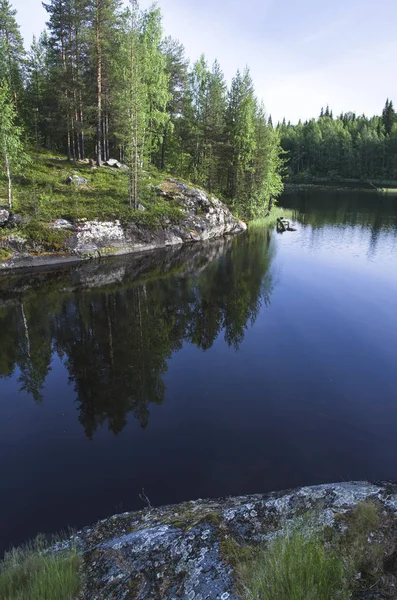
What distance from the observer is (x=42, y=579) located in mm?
5621

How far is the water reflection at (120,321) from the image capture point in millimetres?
15094

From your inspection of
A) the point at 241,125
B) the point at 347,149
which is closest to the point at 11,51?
the point at 241,125

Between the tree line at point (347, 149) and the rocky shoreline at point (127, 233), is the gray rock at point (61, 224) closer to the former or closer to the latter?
the rocky shoreline at point (127, 233)

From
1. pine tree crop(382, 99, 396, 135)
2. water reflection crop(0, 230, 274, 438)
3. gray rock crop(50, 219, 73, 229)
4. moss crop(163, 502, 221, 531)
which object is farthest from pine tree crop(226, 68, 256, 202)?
pine tree crop(382, 99, 396, 135)

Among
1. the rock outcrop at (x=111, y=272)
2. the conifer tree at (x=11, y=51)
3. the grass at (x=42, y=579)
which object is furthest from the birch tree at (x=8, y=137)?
the grass at (x=42, y=579)

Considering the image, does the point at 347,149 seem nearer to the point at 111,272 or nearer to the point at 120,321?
the point at 111,272

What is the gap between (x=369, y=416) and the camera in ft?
43.3

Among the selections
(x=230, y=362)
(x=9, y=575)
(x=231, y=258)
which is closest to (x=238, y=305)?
(x=230, y=362)

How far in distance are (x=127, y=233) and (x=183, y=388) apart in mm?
27046

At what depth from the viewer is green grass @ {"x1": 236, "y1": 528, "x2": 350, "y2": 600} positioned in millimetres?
4207

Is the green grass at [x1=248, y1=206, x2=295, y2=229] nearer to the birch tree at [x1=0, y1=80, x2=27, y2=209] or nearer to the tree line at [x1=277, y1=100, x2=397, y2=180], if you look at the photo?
the birch tree at [x1=0, y1=80, x2=27, y2=209]

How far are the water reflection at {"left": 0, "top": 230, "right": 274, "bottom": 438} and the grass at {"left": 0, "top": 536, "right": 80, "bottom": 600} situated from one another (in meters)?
6.22

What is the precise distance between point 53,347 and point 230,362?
9011mm

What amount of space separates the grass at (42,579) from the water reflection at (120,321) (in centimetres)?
622
